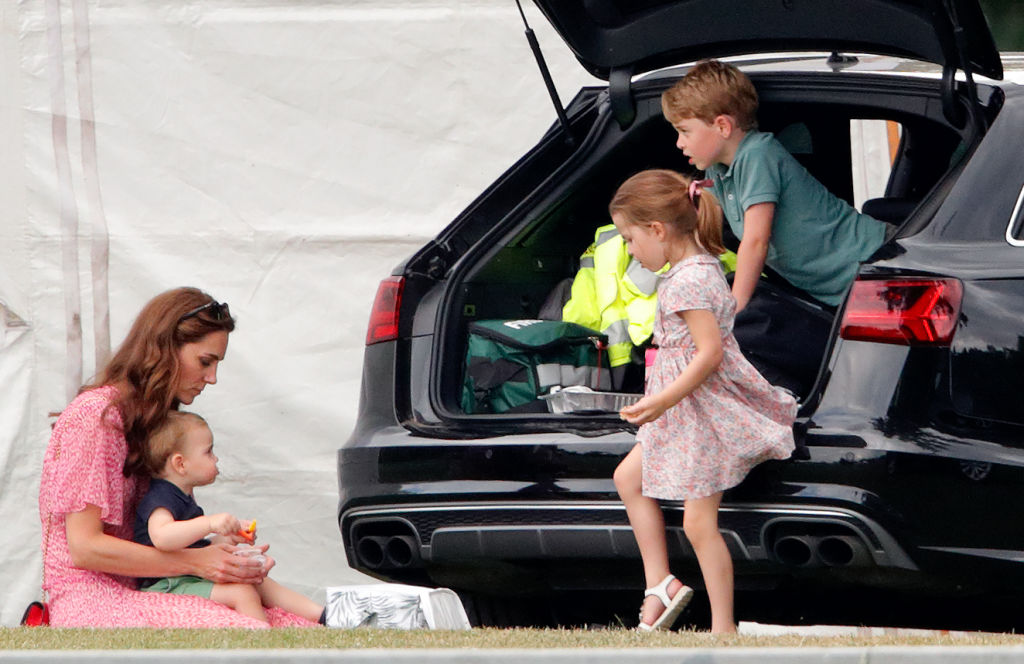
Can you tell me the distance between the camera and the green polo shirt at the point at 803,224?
443 cm

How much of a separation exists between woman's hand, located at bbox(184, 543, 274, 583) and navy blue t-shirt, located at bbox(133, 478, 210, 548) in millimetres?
40

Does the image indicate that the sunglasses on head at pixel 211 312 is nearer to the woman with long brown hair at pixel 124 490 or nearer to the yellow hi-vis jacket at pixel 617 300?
the woman with long brown hair at pixel 124 490

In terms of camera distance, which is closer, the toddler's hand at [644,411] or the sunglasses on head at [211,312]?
the toddler's hand at [644,411]

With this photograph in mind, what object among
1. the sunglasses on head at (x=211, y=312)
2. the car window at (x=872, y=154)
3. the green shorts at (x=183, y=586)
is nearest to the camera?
the green shorts at (x=183, y=586)

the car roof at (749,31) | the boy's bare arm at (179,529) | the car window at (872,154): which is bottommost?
the boy's bare arm at (179,529)

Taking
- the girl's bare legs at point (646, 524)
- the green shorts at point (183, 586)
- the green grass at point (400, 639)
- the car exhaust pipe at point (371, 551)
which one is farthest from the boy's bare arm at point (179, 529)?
the girl's bare legs at point (646, 524)

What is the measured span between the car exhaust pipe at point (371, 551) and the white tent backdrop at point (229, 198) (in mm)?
2415

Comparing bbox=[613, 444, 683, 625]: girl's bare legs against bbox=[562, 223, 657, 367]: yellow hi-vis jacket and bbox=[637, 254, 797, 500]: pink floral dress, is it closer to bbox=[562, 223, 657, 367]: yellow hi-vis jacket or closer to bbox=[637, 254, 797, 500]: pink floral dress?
bbox=[637, 254, 797, 500]: pink floral dress

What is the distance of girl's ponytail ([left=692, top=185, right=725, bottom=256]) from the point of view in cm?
414

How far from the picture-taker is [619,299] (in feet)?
15.7

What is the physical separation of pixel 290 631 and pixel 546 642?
0.62 meters

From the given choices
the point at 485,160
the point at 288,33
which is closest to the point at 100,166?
the point at 288,33

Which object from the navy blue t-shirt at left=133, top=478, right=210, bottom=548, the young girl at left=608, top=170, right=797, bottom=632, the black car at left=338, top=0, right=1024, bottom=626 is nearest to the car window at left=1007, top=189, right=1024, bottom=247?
the black car at left=338, top=0, right=1024, bottom=626

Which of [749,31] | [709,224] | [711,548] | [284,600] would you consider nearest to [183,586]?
[284,600]
